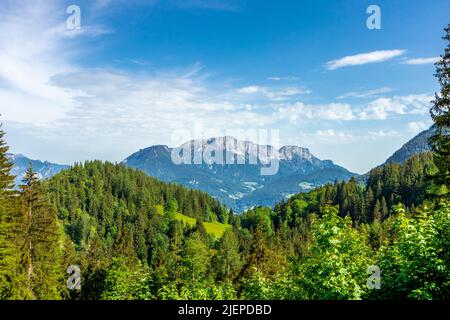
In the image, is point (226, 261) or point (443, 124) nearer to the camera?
point (443, 124)

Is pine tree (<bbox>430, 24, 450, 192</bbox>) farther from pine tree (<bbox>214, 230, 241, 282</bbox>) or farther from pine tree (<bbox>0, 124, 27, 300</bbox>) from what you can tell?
pine tree (<bbox>214, 230, 241, 282</bbox>)

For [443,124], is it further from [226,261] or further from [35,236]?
[226,261]

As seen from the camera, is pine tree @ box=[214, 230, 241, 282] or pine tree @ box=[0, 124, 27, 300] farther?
pine tree @ box=[214, 230, 241, 282]

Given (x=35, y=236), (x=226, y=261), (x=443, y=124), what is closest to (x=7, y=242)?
(x=35, y=236)

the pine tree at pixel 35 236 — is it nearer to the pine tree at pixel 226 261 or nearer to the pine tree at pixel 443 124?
the pine tree at pixel 443 124

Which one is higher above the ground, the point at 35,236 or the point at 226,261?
the point at 35,236

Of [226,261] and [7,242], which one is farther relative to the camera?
[226,261]

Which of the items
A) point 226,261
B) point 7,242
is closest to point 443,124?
point 7,242

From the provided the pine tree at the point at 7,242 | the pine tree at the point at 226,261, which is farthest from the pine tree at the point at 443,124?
the pine tree at the point at 226,261

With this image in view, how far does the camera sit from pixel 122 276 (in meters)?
34.7

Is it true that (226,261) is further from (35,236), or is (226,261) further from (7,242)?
(7,242)

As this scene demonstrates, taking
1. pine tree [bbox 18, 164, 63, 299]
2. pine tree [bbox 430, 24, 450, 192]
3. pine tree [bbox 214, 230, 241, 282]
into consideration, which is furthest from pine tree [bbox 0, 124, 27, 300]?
pine tree [bbox 214, 230, 241, 282]
